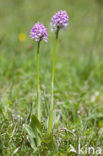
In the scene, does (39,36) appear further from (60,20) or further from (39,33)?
(60,20)

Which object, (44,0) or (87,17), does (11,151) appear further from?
(44,0)

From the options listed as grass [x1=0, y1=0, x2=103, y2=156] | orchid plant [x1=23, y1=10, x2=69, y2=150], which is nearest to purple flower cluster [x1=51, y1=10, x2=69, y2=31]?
orchid plant [x1=23, y1=10, x2=69, y2=150]

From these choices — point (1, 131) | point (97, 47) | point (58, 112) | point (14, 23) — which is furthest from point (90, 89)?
point (14, 23)

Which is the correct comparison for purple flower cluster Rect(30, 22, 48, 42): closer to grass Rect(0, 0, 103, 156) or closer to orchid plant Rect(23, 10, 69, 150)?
orchid plant Rect(23, 10, 69, 150)

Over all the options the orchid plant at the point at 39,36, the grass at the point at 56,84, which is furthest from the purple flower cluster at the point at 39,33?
the grass at the point at 56,84

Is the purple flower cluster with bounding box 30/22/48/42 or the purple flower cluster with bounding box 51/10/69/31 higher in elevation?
the purple flower cluster with bounding box 51/10/69/31

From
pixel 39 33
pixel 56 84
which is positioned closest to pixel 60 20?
pixel 39 33

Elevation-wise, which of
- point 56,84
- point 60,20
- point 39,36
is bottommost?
point 56,84

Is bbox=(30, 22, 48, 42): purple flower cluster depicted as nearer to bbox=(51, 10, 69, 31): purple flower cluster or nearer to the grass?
bbox=(51, 10, 69, 31): purple flower cluster

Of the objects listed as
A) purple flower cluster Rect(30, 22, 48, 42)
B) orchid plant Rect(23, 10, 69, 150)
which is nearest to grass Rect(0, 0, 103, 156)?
orchid plant Rect(23, 10, 69, 150)

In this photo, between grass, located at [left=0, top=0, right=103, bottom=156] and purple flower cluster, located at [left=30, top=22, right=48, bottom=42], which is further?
grass, located at [left=0, top=0, right=103, bottom=156]
